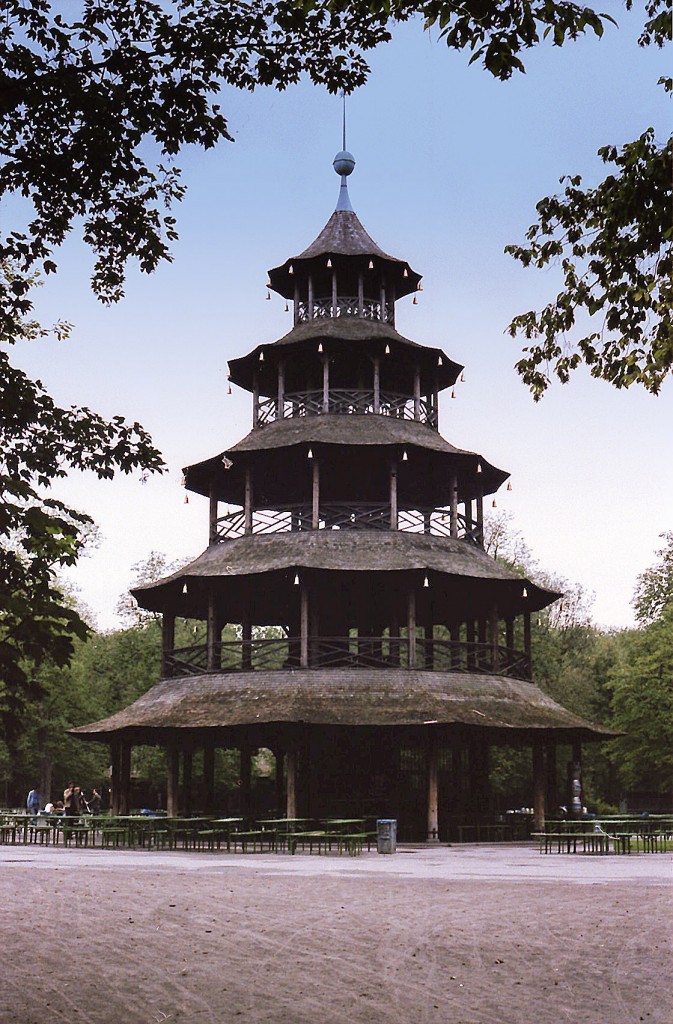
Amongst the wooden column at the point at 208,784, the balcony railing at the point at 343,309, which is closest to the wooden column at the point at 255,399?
the balcony railing at the point at 343,309

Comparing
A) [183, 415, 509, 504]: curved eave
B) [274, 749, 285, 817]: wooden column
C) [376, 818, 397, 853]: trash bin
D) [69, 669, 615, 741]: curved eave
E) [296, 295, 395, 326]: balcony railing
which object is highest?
[296, 295, 395, 326]: balcony railing

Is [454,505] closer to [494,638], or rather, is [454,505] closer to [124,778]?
[494,638]

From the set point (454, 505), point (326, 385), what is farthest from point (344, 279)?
point (454, 505)

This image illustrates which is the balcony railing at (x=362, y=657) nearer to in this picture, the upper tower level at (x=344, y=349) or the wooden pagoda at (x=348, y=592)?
the wooden pagoda at (x=348, y=592)

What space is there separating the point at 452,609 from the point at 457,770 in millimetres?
5781

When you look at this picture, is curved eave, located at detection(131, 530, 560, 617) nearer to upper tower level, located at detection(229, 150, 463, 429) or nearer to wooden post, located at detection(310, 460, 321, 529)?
wooden post, located at detection(310, 460, 321, 529)

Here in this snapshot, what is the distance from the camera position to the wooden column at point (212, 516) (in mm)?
42312

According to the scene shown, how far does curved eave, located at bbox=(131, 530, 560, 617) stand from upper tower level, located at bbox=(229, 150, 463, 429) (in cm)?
549

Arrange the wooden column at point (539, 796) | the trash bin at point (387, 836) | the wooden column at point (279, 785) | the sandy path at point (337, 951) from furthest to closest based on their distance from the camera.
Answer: the wooden column at point (279, 785)
the wooden column at point (539, 796)
the trash bin at point (387, 836)
the sandy path at point (337, 951)

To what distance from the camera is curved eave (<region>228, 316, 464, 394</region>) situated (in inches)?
1679

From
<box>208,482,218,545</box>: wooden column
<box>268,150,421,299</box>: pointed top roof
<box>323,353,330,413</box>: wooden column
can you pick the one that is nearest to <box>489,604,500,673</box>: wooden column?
<box>323,353,330,413</box>: wooden column

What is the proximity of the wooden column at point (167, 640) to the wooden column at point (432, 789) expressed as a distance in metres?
9.50

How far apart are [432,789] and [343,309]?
19539 millimetres

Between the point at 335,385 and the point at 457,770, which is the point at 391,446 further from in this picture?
the point at 457,770
